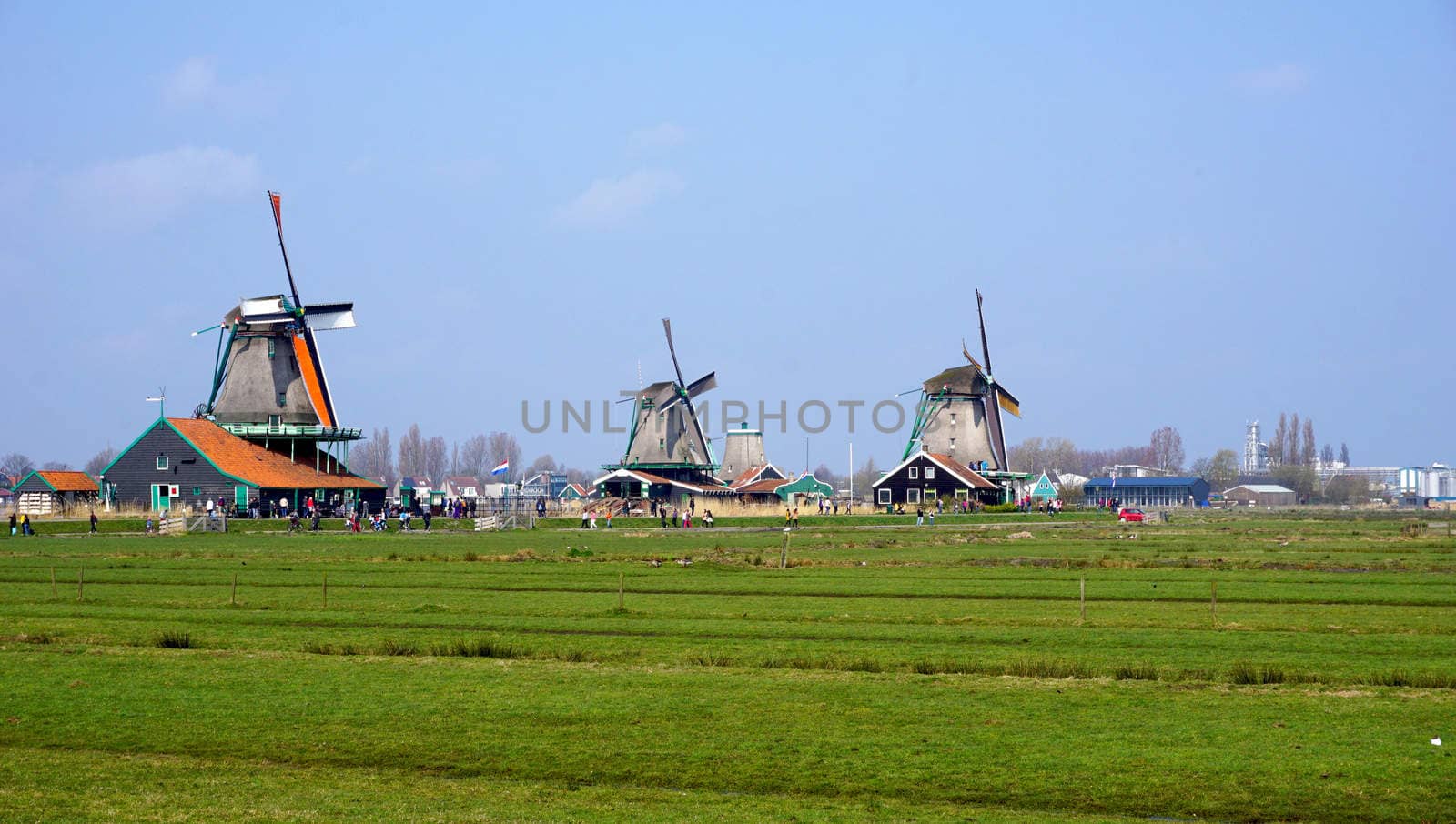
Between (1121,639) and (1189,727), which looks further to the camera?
(1121,639)

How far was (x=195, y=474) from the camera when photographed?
77.8 m

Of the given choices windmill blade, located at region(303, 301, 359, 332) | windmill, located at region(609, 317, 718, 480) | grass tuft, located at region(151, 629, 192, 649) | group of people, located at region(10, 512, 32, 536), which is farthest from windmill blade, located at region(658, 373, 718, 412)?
grass tuft, located at region(151, 629, 192, 649)

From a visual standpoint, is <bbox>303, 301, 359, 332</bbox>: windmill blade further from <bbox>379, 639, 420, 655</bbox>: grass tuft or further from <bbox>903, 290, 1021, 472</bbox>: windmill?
<bbox>379, 639, 420, 655</bbox>: grass tuft

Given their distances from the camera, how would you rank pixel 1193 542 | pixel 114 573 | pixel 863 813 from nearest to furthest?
pixel 863 813 → pixel 114 573 → pixel 1193 542

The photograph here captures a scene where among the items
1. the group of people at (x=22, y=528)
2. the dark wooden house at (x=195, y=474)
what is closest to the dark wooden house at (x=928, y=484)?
the dark wooden house at (x=195, y=474)

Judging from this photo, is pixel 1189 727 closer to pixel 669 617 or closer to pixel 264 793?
pixel 264 793

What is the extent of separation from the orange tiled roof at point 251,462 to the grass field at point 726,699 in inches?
1674

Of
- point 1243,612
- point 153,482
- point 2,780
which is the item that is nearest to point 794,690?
point 2,780

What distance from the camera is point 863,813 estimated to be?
12844mm

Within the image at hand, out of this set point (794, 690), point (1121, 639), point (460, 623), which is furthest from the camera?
point (460, 623)

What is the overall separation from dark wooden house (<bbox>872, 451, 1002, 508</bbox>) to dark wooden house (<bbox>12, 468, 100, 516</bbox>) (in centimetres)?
5677

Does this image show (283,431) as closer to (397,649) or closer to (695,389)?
(695,389)

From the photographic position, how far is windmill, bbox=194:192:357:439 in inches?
3423

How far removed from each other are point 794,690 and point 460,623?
9.76m
